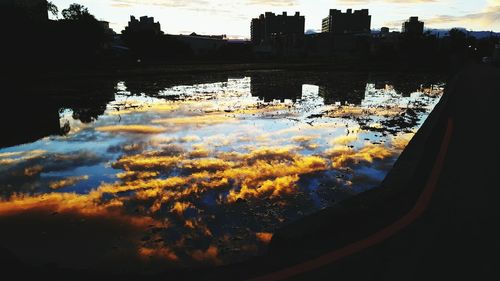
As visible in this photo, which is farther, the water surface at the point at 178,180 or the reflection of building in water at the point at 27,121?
the reflection of building in water at the point at 27,121

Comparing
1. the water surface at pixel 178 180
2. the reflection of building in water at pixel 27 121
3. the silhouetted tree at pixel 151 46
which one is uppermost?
the silhouetted tree at pixel 151 46

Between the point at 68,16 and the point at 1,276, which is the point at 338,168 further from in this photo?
the point at 68,16

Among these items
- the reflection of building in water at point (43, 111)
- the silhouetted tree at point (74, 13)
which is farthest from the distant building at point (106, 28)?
the reflection of building in water at point (43, 111)

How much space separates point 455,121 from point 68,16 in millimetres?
64248

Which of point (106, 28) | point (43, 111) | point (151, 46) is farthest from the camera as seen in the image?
point (106, 28)

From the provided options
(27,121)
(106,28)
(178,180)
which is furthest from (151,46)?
(178,180)

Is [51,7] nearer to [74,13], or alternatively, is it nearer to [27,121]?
[74,13]

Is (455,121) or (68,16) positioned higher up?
(68,16)

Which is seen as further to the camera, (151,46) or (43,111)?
(151,46)

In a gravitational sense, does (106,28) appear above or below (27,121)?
above

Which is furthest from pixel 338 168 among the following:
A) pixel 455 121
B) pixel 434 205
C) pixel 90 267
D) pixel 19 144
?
pixel 19 144

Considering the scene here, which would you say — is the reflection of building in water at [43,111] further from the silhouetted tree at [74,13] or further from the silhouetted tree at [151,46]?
the silhouetted tree at [151,46]

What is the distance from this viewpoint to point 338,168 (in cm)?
917

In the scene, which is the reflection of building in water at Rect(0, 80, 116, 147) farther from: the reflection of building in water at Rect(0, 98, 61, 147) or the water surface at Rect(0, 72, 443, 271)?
the water surface at Rect(0, 72, 443, 271)
